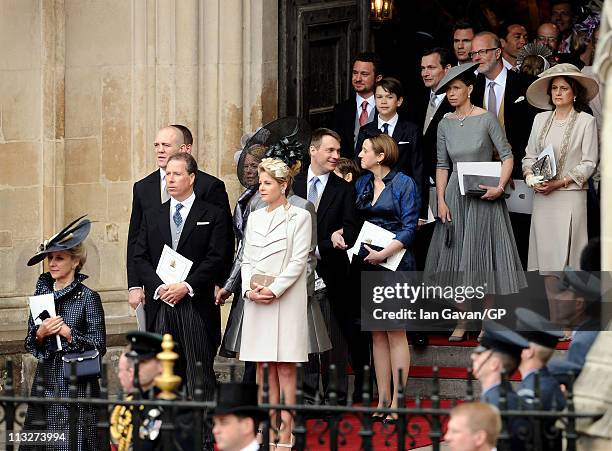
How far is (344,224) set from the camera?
11945 millimetres

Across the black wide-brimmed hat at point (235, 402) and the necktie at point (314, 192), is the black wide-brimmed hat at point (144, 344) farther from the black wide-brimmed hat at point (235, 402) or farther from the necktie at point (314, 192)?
the necktie at point (314, 192)

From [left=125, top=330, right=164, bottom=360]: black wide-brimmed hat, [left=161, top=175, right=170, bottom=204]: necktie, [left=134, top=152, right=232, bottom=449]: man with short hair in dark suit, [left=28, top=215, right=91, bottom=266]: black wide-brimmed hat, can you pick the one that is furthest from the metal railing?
[left=161, top=175, right=170, bottom=204]: necktie

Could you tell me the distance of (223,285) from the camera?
1173cm

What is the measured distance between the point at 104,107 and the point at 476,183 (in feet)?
10.1

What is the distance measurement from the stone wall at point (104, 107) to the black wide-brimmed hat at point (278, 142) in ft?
2.43

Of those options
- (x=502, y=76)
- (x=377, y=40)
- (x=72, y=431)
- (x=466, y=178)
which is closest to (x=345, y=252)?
(x=466, y=178)

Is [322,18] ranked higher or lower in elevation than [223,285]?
higher

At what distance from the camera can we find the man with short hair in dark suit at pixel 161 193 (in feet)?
38.2

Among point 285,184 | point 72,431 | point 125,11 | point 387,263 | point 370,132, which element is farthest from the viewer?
point 125,11

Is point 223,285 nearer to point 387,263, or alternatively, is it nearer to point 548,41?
point 387,263

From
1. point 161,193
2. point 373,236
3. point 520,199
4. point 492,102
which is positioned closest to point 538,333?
point 373,236

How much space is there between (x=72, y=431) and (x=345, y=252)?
382cm

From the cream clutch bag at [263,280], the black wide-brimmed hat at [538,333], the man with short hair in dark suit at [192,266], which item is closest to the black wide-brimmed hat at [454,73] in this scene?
the man with short hair in dark suit at [192,266]

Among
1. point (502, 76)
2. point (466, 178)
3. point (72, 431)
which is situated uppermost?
point (502, 76)
